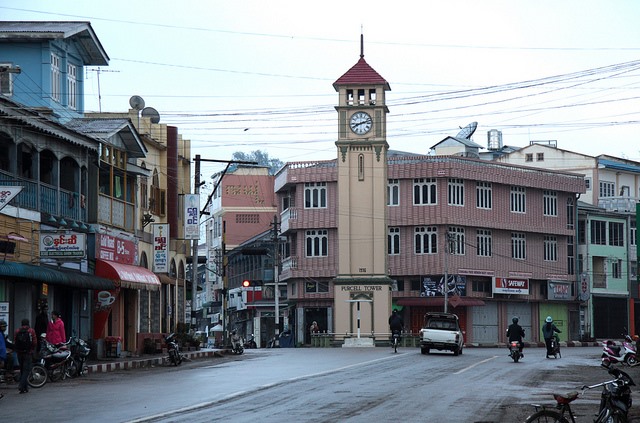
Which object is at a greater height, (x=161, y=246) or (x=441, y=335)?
(x=161, y=246)

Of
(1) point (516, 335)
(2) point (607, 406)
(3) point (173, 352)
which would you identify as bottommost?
(3) point (173, 352)

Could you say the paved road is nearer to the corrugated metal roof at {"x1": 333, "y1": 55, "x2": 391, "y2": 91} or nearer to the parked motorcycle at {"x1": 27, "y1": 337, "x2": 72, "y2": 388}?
the parked motorcycle at {"x1": 27, "y1": 337, "x2": 72, "y2": 388}

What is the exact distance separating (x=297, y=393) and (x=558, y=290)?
6594 cm

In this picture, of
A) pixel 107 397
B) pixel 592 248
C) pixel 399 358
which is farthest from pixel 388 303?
pixel 107 397

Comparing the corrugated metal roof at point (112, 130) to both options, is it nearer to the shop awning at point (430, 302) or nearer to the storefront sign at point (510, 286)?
the shop awning at point (430, 302)

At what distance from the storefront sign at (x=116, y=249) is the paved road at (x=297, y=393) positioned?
708 cm

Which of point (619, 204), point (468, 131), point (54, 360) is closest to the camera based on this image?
point (54, 360)

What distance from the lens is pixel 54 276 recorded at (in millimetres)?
36438

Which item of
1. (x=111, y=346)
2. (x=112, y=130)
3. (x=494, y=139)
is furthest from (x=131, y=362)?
(x=494, y=139)

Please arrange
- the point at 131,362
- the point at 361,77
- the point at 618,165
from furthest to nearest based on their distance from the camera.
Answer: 1. the point at 618,165
2. the point at 361,77
3. the point at 131,362

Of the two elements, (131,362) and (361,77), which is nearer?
(131,362)

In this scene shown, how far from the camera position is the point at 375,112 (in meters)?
75.6

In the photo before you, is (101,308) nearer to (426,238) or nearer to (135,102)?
(135,102)

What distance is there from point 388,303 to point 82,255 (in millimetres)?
40131
